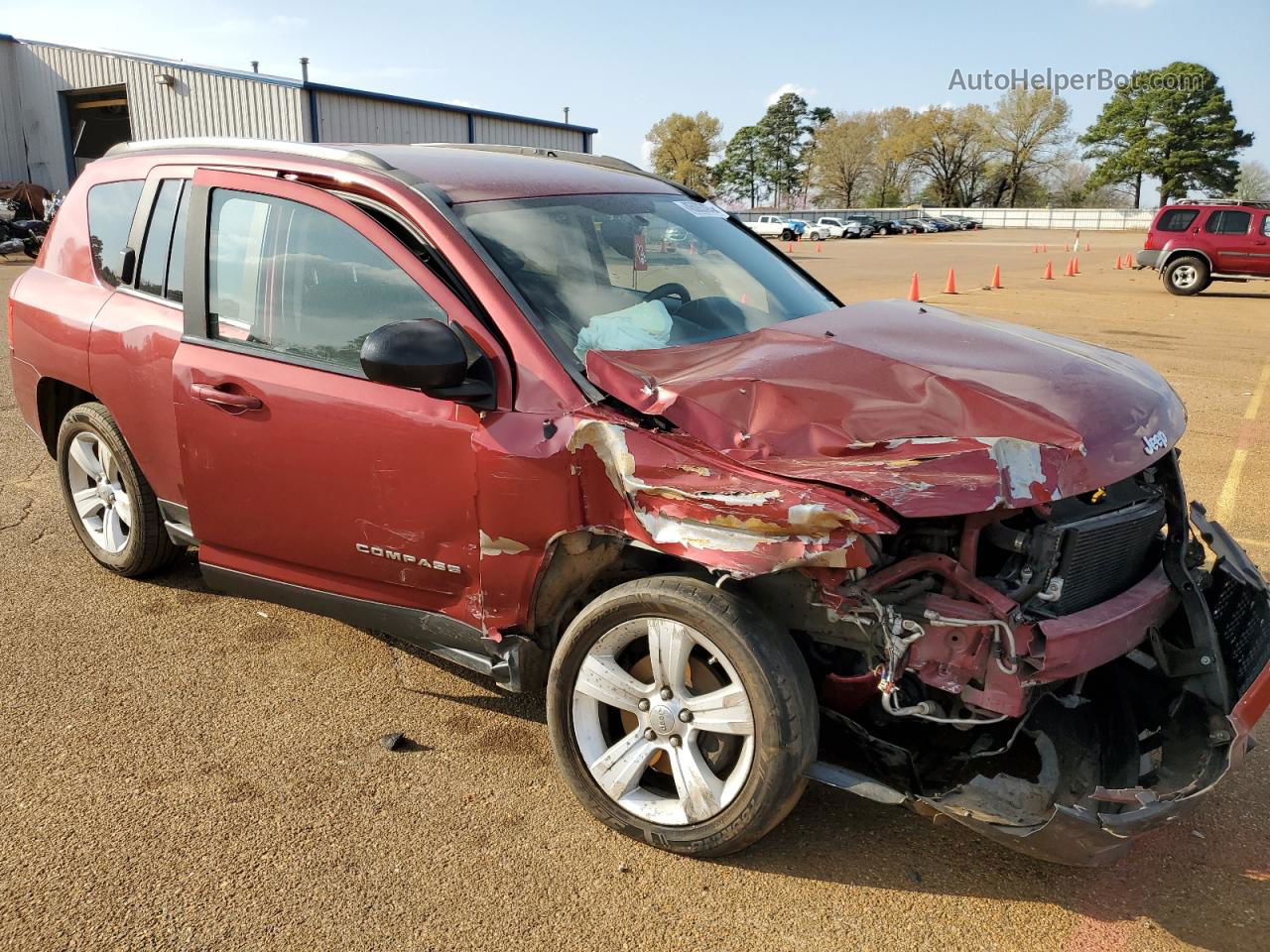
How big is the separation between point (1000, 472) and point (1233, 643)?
111 centimetres

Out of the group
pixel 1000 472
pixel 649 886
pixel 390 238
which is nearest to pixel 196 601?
pixel 390 238

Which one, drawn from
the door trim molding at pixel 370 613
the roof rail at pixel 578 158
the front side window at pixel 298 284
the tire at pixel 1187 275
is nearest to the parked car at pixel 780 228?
the tire at pixel 1187 275

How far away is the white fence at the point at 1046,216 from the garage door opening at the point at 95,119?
41491 millimetres

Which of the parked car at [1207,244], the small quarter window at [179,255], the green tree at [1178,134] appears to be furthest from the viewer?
the green tree at [1178,134]

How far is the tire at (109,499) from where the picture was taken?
428 centimetres

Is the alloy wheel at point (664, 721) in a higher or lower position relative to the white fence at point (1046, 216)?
lower

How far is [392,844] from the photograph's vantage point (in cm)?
287

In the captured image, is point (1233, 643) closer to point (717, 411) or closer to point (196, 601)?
point (717, 411)

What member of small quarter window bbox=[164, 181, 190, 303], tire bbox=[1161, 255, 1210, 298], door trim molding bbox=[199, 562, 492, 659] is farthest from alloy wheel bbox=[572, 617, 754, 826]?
tire bbox=[1161, 255, 1210, 298]

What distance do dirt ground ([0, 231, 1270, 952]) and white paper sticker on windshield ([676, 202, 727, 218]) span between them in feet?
6.94

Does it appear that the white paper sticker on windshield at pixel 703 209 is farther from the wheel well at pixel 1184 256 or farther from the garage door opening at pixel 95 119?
the garage door opening at pixel 95 119

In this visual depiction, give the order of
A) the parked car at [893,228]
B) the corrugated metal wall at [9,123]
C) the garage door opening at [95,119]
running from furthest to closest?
1. the parked car at [893,228]
2. the corrugated metal wall at [9,123]
3. the garage door opening at [95,119]

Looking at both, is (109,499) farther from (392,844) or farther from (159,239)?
(392,844)

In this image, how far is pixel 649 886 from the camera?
2709 millimetres
